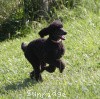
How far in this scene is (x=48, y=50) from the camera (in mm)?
6766

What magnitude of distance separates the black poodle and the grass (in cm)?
22

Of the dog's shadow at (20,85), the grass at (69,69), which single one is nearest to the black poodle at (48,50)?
the dog's shadow at (20,85)

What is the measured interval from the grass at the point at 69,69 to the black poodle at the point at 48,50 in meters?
0.22

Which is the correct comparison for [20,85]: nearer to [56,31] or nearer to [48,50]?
[48,50]

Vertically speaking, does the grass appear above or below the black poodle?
below

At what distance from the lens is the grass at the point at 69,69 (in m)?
6.13

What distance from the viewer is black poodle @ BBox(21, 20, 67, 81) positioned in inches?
262

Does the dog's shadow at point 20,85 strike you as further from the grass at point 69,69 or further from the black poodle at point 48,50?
the black poodle at point 48,50

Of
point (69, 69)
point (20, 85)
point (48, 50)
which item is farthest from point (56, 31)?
point (69, 69)

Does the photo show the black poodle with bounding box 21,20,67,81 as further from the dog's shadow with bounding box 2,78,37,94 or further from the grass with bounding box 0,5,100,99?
the grass with bounding box 0,5,100,99

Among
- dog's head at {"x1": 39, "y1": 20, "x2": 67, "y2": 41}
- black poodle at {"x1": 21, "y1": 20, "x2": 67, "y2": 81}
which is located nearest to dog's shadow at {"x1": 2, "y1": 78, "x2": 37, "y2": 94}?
black poodle at {"x1": 21, "y1": 20, "x2": 67, "y2": 81}

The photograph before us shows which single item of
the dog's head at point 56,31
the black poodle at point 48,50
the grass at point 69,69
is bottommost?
the grass at point 69,69

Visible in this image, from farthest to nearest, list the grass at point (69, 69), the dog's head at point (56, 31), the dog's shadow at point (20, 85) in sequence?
1. the dog's shadow at point (20, 85)
2. the dog's head at point (56, 31)
3. the grass at point (69, 69)

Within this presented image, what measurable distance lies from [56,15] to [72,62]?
10.2ft
